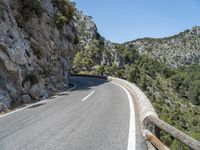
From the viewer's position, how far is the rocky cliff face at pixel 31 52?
1825 centimetres

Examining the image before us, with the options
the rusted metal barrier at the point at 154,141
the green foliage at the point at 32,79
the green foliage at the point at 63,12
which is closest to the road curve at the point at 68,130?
the rusted metal barrier at the point at 154,141

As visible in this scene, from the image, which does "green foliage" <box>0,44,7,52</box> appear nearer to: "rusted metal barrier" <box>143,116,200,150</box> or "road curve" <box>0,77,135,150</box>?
"road curve" <box>0,77,135,150</box>

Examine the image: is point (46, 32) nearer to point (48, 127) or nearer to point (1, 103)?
point (1, 103)

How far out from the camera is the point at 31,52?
2283 centimetres

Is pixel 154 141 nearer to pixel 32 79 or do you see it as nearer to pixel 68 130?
pixel 68 130

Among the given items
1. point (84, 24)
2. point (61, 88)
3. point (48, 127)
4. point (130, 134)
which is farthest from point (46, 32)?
point (84, 24)

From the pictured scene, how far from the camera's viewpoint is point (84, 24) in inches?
6255

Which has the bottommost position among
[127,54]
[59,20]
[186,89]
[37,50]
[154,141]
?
[186,89]

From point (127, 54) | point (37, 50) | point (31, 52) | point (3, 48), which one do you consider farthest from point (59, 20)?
point (127, 54)

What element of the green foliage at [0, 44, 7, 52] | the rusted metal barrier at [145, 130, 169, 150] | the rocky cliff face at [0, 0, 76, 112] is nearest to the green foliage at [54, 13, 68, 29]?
the rocky cliff face at [0, 0, 76, 112]

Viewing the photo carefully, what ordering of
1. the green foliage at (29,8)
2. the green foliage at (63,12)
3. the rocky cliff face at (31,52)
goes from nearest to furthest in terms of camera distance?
1. the rocky cliff face at (31,52)
2. the green foliage at (29,8)
3. the green foliage at (63,12)

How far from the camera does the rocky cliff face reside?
59.9ft

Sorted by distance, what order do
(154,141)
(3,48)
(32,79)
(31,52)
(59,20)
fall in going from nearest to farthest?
(154,141) < (3,48) < (32,79) < (31,52) < (59,20)

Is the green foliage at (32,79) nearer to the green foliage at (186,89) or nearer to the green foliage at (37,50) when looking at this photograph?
the green foliage at (37,50)
